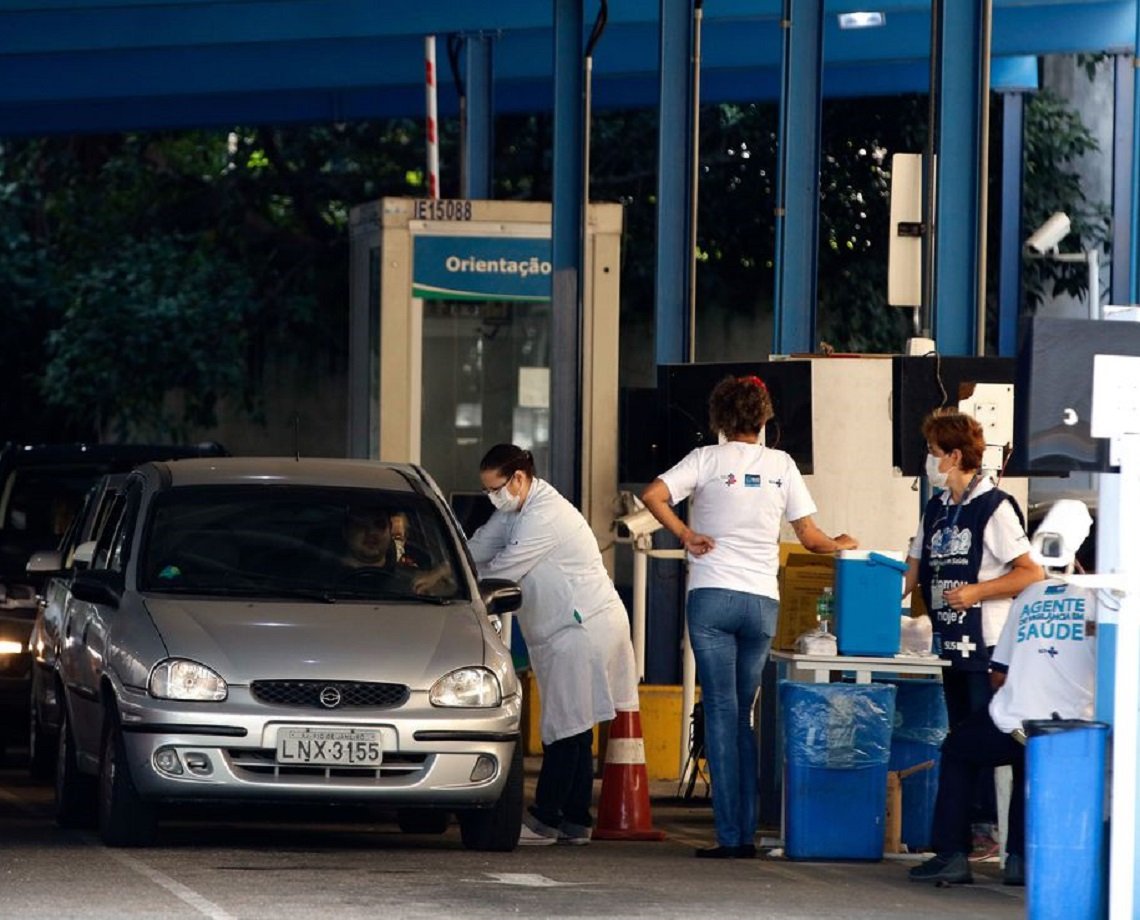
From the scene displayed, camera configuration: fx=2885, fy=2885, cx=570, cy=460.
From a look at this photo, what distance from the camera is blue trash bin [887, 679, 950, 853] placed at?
1252 cm

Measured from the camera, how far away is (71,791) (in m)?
12.6

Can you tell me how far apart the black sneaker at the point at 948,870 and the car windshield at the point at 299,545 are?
7.84ft

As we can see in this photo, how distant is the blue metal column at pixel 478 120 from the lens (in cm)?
2300

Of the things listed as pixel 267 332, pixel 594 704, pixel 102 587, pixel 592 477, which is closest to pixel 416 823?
pixel 594 704

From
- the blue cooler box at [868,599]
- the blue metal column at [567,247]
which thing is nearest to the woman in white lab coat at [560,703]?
the blue cooler box at [868,599]

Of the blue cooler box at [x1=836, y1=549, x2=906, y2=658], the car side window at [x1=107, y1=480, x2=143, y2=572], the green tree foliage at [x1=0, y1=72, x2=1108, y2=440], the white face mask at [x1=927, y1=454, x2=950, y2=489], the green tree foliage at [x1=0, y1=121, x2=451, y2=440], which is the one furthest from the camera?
the green tree foliage at [x1=0, y1=121, x2=451, y2=440]

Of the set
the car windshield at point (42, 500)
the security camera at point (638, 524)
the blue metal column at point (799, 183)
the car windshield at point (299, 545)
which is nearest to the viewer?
the car windshield at point (299, 545)

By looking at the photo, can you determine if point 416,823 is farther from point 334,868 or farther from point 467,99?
point 467,99

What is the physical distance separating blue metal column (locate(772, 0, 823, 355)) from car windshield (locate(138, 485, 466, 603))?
4.22 metres

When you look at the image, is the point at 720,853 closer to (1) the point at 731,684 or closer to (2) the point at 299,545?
(1) the point at 731,684

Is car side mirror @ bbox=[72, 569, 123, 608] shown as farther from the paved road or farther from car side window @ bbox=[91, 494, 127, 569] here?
the paved road

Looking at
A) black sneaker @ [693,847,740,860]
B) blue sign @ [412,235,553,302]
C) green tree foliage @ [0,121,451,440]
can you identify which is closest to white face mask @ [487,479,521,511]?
black sneaker @ [693,847,740,860]

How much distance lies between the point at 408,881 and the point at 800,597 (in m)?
3.16

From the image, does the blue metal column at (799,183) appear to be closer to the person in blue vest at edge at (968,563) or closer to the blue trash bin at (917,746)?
the blue trash bin at (917,746)
